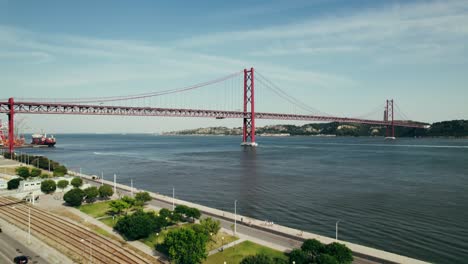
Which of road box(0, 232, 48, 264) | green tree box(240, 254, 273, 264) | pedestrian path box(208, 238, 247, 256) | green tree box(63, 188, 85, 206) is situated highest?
green tree box(240, 254, 273, 264)

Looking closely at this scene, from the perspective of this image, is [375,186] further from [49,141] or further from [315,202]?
[49,141]

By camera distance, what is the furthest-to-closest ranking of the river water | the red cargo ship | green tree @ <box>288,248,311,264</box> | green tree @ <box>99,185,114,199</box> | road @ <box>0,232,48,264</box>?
the red cargo ship < green tree @ <box>99,185,114,199</box> < the river water < road @ <box>0,232,48,264</box> < green tree @ <box>288,248,311,264</box>

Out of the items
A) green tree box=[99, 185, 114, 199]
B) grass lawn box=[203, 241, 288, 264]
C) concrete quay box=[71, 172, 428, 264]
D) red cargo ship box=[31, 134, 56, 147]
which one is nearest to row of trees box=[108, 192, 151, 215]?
concrete quay box=[71, 172, 428, 264]

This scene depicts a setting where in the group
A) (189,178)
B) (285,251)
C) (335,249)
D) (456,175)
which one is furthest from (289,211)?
(456,175)

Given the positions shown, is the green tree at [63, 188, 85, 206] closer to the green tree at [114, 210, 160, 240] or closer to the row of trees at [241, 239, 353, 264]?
the green tree at [114, 210, 160, 240]

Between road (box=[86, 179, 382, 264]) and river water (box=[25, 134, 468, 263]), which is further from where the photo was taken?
river water (box=[25, 134, 468, 263])

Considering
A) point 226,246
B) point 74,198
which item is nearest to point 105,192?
point 74,198

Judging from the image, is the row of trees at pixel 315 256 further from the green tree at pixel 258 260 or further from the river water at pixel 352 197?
the river water at pixel 352 197

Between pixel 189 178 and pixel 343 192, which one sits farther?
pixel 189 178
